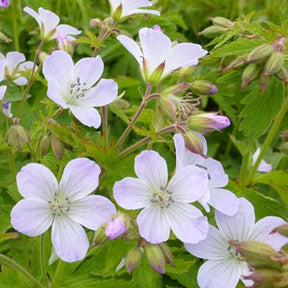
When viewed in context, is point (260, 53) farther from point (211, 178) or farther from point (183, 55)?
point (211, 178)

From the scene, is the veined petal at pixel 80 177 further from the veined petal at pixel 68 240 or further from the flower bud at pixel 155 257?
the flower bud at pixel 155 257

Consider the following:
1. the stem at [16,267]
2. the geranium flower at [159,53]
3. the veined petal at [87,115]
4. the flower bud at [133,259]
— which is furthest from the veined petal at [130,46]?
the stem at [16,267]

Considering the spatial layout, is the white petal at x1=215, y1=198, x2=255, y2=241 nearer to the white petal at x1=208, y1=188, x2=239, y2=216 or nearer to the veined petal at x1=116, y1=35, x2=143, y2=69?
the white petal at x1=208, y1=188, x2=239, y2=216

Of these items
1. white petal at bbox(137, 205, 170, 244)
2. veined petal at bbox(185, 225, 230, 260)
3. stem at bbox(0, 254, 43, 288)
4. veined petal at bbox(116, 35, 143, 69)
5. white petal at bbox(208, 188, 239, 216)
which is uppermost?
veined petal at bbox(116, 35, 143, 69)

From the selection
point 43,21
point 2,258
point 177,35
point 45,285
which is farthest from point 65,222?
point 177,35

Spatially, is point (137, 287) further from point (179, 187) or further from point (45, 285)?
point (179, 187)

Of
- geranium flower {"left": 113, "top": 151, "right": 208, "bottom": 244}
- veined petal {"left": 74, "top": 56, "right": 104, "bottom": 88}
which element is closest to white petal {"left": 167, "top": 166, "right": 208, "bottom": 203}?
geranium flower {"left": 113, "top": 151, "right": 208, "bottom": 244}

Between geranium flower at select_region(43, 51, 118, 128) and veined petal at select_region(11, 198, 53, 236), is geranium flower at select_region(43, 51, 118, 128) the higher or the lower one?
the higher one

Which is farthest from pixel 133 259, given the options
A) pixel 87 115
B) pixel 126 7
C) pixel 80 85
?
pixel 126 7
